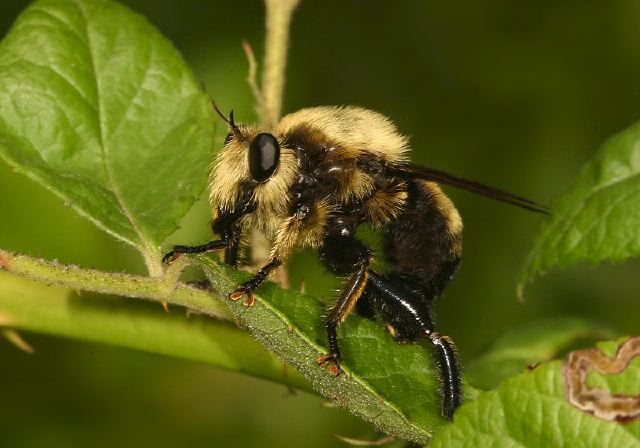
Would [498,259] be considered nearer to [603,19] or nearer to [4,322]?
[603,19]

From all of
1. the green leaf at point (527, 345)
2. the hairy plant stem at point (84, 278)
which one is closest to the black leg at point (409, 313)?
the green leaf at point (527, 345)

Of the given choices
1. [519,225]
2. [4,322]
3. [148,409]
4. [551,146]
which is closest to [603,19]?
[551,146]

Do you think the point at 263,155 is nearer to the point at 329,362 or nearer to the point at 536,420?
the point at 329,362

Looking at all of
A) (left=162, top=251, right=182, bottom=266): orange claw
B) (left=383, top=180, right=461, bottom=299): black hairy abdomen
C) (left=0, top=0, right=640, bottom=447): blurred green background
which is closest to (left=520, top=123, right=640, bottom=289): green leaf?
(left=383, top=180, right=461, bottom=299): black hairy abdomen

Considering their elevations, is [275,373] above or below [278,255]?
below

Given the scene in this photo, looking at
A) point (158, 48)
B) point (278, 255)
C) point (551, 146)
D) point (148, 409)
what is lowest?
point (148, 409)
